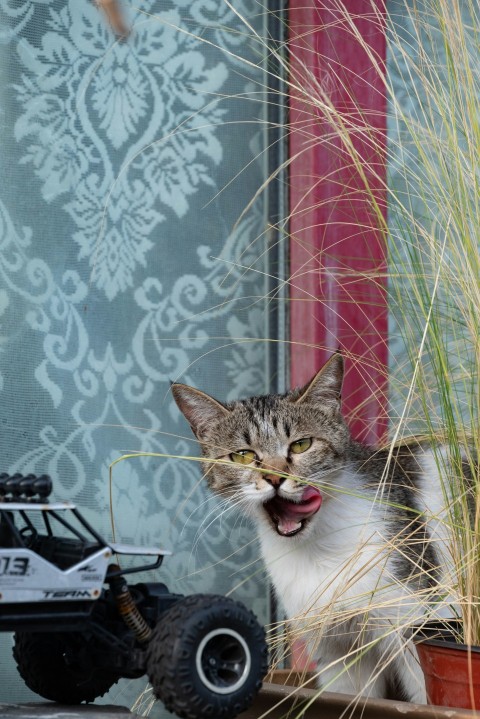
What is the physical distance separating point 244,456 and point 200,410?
0.31 feet

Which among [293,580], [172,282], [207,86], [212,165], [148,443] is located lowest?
[293,580]

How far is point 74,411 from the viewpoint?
5.38ft

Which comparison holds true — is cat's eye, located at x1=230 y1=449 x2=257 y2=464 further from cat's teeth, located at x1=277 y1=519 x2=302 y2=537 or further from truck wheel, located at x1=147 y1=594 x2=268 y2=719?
truck wheel, located at x1=147 y1=594 x2=268 y2=719

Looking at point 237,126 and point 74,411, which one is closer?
point 74,411

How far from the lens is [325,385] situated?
1.36 m

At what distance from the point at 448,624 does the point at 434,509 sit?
0.83 ft

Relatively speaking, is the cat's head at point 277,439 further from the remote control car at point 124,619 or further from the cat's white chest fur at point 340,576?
the remote control car at point 124,619

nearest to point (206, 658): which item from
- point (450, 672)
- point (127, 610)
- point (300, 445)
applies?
point (127, 610)

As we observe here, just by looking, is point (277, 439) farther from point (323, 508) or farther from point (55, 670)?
point (55, 670)

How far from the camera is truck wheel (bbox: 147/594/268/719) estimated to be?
0.81 meters

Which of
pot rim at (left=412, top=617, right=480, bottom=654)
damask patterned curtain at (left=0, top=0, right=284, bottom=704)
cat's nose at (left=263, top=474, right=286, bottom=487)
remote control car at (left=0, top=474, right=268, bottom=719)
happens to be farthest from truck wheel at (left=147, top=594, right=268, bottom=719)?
damask patterned curtain at (left=0, top=0, right=284, bottom=704)

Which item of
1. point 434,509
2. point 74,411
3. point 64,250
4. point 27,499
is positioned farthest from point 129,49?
point 27,499

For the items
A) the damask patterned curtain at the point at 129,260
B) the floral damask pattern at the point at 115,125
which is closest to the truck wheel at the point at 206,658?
the damask patterned curtain at the point at 129,260

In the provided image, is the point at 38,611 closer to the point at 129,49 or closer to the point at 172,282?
the point at 172,282
